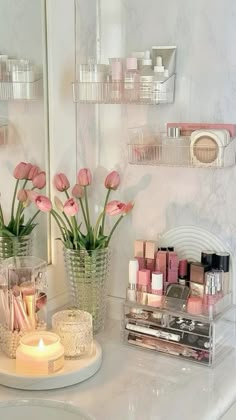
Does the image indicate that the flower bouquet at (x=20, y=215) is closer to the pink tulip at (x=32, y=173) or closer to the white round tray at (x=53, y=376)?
the pink tulip at (x=32, y=173)

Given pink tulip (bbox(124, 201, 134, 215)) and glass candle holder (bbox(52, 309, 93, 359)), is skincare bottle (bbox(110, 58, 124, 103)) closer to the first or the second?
pink tulip (bbox(124, 201, 134, 215))

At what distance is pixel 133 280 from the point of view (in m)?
1.49

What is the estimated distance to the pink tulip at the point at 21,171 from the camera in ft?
4.96

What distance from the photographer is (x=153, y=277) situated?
4.81ft

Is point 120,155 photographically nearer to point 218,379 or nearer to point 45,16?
point 45,16

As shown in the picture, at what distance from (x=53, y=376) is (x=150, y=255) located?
409 mm

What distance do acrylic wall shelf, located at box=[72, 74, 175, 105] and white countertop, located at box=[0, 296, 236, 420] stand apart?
0.61m

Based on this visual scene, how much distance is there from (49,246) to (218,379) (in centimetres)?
58

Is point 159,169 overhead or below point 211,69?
below

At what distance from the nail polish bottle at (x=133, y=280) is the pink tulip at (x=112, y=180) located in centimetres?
20

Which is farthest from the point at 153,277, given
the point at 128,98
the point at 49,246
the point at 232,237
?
the point at 128,98

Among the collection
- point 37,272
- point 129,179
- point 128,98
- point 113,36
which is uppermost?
point 113,36

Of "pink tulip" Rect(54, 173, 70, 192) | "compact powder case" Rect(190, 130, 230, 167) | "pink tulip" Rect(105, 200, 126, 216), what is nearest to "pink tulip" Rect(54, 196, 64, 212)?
"pink tulip" Rect(54, 173, 70, 192)

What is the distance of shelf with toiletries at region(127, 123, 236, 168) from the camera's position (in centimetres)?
137
